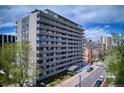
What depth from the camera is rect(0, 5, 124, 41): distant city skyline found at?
374cm

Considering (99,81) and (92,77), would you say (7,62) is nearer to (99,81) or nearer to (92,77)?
(92,77)

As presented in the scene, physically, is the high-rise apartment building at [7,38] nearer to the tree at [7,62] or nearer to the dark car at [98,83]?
the tree at [7,62]

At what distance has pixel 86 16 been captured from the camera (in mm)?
3789

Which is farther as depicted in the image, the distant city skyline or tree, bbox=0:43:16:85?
tree, bbox=0:43:16:85

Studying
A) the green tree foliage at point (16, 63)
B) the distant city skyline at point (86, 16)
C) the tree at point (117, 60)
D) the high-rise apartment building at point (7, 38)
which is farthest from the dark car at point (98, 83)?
the high-rise apartment building at point (7, 38)

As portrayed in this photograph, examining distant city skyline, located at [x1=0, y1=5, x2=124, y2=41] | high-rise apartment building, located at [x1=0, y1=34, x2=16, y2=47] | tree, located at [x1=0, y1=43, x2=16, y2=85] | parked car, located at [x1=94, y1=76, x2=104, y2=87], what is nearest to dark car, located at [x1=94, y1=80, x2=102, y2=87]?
parked car, located at [x1=94, y1=76, x2=104, y2=87]

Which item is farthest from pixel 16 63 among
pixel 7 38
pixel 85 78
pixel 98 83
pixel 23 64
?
pixel 98 83

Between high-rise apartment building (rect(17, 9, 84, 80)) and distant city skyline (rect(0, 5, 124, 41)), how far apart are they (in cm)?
8

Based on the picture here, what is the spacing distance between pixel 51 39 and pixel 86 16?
612 mm

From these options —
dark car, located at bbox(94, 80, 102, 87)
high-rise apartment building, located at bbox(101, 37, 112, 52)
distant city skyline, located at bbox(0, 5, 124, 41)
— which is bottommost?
dark car, located at bbox(94, 80, 102, 87)

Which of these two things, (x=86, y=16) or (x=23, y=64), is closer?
(x=86, y=16)

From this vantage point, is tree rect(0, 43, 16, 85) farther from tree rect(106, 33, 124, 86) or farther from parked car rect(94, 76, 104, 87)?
tree rect(106, 33, 124, 86)

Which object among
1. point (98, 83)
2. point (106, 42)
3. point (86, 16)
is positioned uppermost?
point (86, 16)
